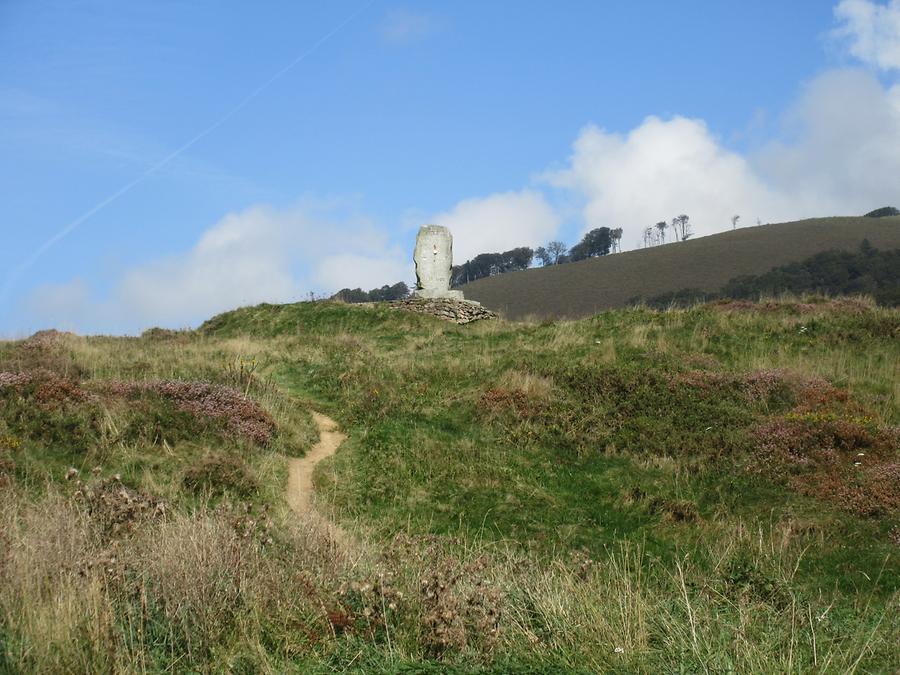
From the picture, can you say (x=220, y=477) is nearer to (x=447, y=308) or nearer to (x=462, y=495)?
(x=462, y=495)

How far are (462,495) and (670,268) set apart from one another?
66.1 meters

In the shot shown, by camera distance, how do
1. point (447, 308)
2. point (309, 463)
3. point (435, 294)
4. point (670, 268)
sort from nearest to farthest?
point (309, 463)
point (447, 308)
point (435, 294)
point (670, 268)

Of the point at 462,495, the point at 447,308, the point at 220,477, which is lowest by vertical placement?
the point at 462,495

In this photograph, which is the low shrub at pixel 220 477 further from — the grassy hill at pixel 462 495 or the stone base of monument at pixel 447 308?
the stone base of monument at pixel 447 308

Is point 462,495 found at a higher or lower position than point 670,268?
lower

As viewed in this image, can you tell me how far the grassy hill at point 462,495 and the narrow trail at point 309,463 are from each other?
31cm

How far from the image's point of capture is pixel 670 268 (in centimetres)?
7725

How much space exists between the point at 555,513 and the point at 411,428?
4.70 m

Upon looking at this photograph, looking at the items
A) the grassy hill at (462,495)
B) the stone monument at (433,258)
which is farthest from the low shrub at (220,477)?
the stone monument at (433,258)

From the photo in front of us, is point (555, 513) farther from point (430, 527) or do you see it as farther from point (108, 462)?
point (108, 462)

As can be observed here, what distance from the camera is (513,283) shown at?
81.7 m

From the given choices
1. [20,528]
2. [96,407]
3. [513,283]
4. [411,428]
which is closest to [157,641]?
[20,528]

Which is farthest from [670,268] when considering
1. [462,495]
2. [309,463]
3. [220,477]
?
[220,477]

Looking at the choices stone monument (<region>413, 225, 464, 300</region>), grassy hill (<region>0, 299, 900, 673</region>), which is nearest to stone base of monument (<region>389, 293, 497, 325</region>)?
stone monument (<region>413, 225, 464, 300</region>)
